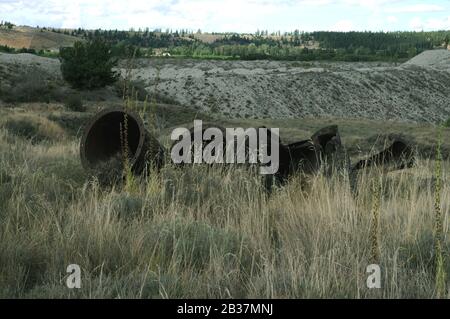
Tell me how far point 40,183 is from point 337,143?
3369 millimetres

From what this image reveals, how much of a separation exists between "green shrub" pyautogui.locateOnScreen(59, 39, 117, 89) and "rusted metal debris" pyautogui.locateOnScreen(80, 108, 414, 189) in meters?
31.1

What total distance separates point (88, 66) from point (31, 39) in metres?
85.7

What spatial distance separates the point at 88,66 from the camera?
3766 centimetres

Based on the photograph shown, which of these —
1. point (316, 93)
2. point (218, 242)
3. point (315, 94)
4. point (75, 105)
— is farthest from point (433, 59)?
point (218, 242)

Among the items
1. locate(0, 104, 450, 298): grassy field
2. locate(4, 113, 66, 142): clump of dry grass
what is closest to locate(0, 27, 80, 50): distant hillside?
locate(4, 113, 66, 142): clump of dry grass

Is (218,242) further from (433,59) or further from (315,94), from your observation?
(433,59)

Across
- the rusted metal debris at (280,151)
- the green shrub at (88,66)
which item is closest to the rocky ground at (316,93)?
the green shrub at (88,66)

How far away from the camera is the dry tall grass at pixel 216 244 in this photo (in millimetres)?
3199

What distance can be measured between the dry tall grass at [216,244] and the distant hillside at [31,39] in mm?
106109

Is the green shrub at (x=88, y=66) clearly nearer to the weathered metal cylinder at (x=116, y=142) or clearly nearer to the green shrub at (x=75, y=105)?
the green shrub at (x=75, y=105)

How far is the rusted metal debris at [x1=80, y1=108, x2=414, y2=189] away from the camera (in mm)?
6293

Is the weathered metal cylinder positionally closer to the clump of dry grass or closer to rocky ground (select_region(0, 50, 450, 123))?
the clump of dry grass
